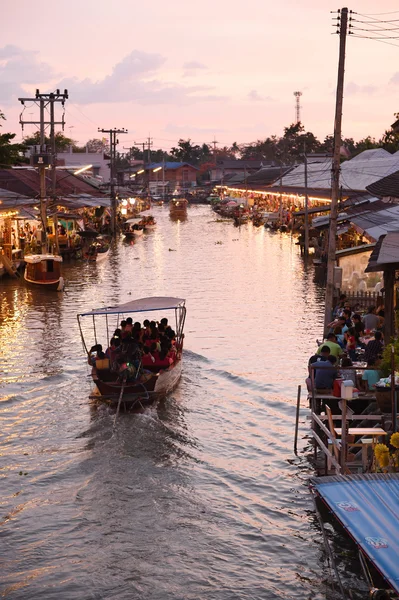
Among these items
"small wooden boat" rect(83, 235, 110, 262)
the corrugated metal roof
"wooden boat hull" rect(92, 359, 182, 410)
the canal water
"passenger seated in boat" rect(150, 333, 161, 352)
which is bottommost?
the canal water

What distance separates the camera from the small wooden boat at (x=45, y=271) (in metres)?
41.5

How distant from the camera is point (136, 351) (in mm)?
20109

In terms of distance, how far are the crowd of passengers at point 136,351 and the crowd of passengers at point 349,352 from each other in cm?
434

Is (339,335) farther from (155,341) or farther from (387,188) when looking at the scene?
(155,341)

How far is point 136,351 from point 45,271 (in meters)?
22.6

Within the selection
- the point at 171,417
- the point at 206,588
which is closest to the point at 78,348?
the point at 171,417

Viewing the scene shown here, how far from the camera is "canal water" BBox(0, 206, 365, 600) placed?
12.7 meters

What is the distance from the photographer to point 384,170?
5091 centimetres

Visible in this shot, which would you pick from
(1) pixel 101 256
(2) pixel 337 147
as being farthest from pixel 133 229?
(2) pixel 337 147

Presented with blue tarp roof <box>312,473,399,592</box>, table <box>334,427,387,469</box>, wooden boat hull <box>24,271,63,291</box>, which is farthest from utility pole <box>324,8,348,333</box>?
wooden boat hull <box>24,271,63,291</box>

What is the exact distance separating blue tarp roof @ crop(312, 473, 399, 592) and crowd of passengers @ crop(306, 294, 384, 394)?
4.40 m

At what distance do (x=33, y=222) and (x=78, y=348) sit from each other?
31.2m

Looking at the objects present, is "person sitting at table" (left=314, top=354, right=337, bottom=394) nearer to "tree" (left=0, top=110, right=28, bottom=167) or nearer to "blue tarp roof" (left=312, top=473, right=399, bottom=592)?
"blue tarp roof" (left=312, top=473, right=399, bottom=592)

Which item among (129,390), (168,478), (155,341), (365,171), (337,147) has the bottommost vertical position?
(168,478)
